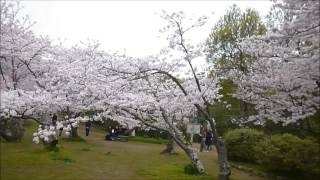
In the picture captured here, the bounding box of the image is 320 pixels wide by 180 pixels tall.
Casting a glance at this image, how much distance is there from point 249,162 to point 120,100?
9.06 meters

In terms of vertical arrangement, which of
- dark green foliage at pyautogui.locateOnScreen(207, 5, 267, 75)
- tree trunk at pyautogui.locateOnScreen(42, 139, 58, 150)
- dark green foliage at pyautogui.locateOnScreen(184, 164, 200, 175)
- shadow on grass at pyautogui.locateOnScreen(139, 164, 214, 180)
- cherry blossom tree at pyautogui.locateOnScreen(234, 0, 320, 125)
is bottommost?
shadow on grass at pyautogui.locateOnScreen(139, 164, 214, 180)

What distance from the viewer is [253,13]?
3284 cm

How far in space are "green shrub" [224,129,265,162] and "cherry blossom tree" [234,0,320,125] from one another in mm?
5405

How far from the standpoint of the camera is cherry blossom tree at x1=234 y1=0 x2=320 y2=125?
26.2 ft

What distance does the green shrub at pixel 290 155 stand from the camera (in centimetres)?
1442

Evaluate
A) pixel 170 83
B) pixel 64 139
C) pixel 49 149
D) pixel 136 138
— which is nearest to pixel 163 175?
pixel 170 83

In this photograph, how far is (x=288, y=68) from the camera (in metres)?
9.93

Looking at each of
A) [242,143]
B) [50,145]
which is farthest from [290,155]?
[50,145]

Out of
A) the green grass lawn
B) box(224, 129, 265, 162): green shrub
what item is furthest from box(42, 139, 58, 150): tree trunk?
box(224, 129, 265, 162): green shrub

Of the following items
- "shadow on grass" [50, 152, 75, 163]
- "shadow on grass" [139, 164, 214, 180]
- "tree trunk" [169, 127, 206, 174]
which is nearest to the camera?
"shadow on grass" [139, 164, 214, 180]

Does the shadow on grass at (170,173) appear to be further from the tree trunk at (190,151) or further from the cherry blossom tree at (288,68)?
the cherry blossom tree at (288,68)

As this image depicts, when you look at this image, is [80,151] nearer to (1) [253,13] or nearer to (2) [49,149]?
(2) [49,149]

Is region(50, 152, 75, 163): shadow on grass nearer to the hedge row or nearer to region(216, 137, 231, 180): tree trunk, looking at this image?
region(216, 137, 231, 180): tree trunk

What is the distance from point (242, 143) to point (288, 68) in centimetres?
1151
